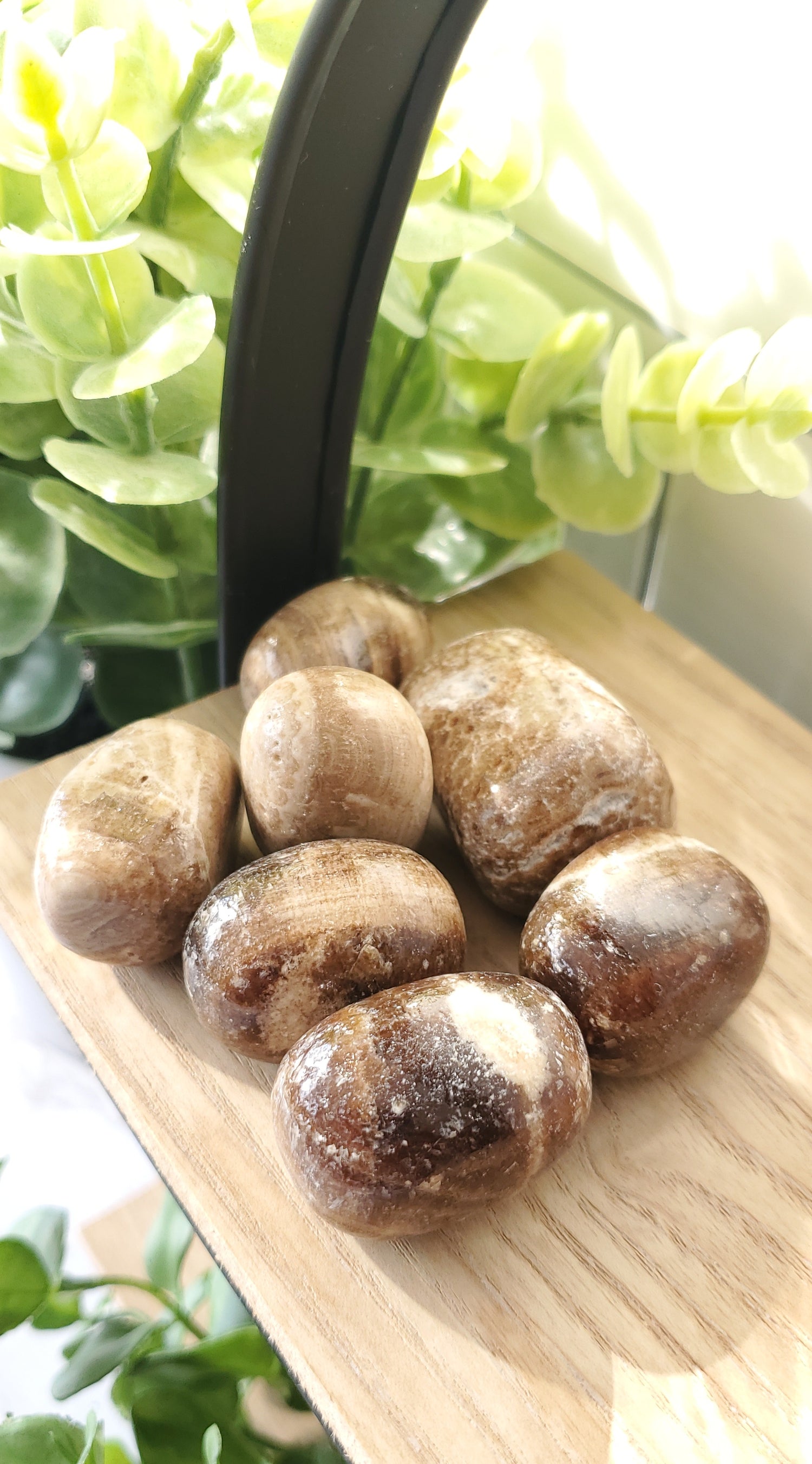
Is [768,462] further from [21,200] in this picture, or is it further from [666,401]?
[21,200]

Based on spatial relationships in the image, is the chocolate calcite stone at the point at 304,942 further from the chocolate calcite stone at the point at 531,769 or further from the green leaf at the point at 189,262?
the green leaf at the point at 189,262

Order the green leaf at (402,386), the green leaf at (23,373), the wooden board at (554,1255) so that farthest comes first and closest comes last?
the green leaf at (402,386) → the green leaf at (23,373) → the wooden board at (554,1255)

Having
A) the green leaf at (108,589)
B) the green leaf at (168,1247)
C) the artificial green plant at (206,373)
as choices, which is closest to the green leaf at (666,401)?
the artificial green plant at (206,373)

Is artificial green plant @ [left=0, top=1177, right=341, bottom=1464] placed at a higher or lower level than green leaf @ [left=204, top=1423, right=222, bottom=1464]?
lower

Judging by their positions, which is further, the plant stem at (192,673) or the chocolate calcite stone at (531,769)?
the plant stem at (192,673)

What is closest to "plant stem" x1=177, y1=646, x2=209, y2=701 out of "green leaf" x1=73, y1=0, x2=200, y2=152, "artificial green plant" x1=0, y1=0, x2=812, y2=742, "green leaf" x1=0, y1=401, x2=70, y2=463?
"artificial green plant" x1=0, y1=0, x2=812, y2=742

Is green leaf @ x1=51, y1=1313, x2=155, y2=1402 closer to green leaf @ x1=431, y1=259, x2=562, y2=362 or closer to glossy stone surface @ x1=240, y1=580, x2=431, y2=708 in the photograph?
glossy stone surface @ x1=240, y1=580, x2=431, y2=708
